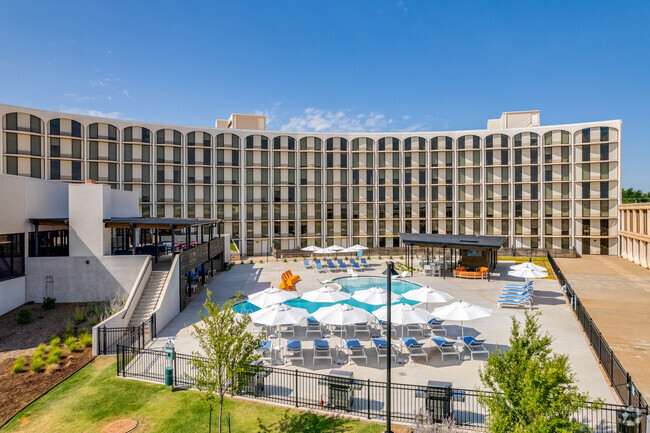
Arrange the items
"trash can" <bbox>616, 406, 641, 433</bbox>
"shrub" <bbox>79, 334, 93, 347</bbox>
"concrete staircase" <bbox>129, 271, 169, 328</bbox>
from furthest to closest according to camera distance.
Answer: "concrete staircase" <bbox>129, 271, 169, 328</bbox>
"shrub" <bbox>79, 334, 93, 347</bbox>
"trash can" <bbox>616, 406, 641, 433</bbox>

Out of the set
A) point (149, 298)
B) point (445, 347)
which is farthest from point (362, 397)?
point (149, 298)

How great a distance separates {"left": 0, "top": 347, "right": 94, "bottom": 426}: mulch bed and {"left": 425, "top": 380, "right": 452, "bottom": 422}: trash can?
13414mm

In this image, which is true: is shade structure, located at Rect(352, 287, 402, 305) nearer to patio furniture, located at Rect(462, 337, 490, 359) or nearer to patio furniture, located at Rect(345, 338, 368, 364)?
patio furniture, located at Rect(345, 338, 368, 364)

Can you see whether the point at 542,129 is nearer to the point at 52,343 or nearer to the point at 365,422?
the point at 365,422

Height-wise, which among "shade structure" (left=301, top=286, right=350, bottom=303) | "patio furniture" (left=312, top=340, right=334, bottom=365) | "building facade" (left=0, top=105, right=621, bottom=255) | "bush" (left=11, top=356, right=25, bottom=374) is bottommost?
"bush" (left=11, top=356, right=25, bottom=374)

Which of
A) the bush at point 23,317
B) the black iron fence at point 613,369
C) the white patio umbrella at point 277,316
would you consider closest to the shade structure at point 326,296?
the white patio umbrella at point 277,316

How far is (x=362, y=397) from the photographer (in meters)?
12.8

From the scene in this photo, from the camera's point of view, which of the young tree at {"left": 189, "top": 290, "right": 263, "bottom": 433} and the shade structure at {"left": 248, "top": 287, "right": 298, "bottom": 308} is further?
the shade structure at {"left": 248, "top": 287, "right": 298, "bottom": 308}

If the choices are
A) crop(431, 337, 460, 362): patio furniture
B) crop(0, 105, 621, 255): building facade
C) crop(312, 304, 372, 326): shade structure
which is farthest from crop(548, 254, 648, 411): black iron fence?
crop(0, 105, 621, 255): building facade

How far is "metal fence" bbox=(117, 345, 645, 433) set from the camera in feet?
36.7

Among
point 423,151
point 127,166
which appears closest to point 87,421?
point 127,166

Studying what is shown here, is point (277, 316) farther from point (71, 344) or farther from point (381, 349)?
point (71, 344)

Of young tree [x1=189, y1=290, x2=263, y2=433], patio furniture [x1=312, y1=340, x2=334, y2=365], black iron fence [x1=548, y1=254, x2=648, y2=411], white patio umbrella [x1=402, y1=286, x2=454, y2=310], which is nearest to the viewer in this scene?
young tree [x1=189, y1=290, x2=263, y2=433]

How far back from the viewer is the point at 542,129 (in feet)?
187
